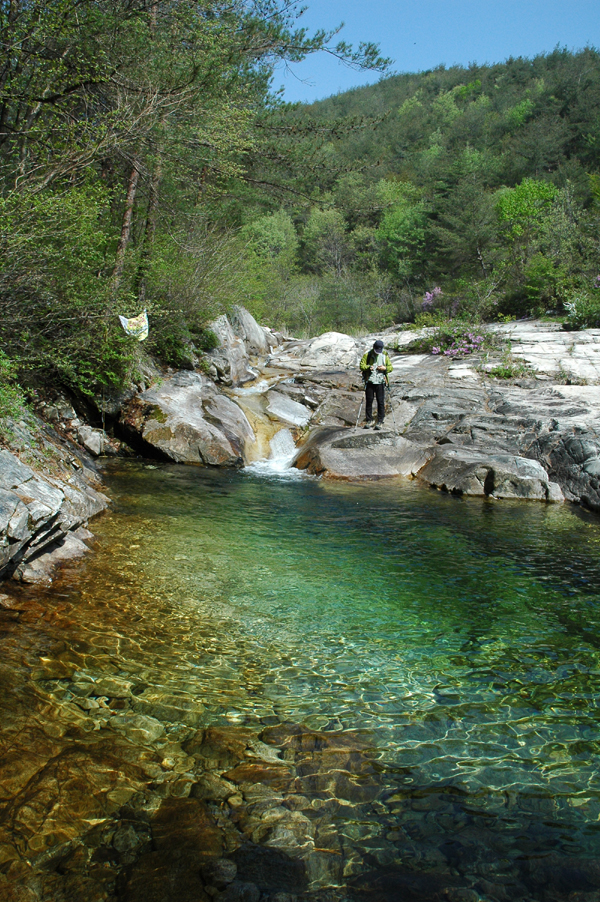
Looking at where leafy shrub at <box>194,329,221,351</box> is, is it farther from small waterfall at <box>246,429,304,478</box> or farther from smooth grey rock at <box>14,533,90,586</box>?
smooth grey rock at <box>14,533,90,586</box>

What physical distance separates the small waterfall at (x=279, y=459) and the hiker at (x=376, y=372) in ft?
6.95

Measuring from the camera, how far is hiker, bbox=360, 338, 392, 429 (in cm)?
1244

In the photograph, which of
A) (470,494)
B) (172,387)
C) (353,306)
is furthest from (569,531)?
(353,306)

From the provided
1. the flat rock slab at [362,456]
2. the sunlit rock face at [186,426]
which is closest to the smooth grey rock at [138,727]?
the flat rock slab at [362,456]

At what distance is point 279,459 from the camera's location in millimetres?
13086

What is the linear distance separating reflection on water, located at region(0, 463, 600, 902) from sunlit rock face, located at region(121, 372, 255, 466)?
5169 mm

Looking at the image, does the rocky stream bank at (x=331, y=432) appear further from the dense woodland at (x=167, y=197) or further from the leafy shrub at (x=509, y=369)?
the dense woodland at (x=167, y=197)

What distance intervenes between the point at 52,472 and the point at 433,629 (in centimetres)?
501

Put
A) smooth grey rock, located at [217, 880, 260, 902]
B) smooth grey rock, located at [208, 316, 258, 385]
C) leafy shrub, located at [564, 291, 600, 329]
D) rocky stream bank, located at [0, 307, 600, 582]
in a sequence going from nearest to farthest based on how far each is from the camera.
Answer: smooth grey rock, located at [217, 880, 260, 902], rocky stream bank, located at [0, 307, 600, 582], smooth grey rock, located at [208, 316, 258, 385], leafy shrub, located at [564, 291, 600, 329]

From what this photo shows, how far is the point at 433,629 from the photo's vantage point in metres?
4.79

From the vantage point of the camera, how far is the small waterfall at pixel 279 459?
38.8 feet

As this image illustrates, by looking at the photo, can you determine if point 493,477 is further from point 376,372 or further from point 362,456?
point 376,372

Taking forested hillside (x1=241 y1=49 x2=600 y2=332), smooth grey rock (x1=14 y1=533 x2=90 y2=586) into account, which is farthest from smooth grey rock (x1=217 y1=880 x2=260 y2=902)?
forested hillside (x1=241 y1=49 x2=600 y2=332)

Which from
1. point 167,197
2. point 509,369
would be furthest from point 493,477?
point 167,197
